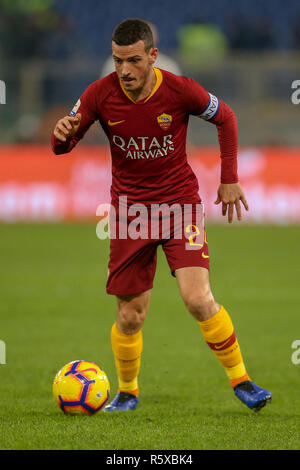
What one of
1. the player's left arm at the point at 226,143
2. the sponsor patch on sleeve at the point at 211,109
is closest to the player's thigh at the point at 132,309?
the player's left arm at the point at 226,143

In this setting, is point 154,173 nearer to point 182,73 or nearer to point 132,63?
point 132,63

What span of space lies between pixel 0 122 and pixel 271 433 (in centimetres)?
1468

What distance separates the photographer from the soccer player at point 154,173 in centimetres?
437

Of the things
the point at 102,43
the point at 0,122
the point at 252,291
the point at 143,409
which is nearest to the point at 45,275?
the point at 252,291

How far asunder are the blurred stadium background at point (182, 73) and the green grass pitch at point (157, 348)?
2159mm

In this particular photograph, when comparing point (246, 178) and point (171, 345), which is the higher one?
point (246, 178)

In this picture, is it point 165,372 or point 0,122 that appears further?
point 0,122

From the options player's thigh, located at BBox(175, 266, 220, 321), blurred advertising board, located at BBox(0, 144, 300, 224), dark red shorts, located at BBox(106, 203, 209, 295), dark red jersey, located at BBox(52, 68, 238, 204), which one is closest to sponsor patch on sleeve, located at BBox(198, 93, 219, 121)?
Answer: dark red jersey, located at BBox(52, 68, 238, 204)

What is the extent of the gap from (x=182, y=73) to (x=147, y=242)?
47.4ft

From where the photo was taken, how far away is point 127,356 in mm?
4723

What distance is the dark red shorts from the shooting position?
448 cm
